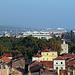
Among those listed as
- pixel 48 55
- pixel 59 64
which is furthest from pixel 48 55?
pixel 59 64

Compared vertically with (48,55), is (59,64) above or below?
above

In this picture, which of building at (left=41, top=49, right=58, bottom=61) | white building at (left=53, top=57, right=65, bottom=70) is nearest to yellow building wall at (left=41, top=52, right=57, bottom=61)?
building at (left=41, top=49, right=58, bottom=61)

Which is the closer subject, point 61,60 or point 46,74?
point 46,74

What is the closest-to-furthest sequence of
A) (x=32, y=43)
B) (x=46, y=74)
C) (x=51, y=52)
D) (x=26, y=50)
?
1. (x=46, y=74)
2. (x=51, y=52)
3. (x=26, y=50)
4. (x=32, y=43)

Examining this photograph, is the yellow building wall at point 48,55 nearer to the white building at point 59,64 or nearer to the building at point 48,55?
the building at point 48,55

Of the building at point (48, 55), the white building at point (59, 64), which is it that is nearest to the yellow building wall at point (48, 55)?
the building at point (48, 55)

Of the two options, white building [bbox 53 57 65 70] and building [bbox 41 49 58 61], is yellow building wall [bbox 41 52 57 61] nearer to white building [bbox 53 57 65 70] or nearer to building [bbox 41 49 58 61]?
building [bbox 41 49 58 61]

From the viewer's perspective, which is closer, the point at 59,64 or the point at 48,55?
the point at 59,64

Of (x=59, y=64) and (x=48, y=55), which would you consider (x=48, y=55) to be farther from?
(x=59, y=64)

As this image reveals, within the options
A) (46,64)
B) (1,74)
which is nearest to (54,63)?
(46,64)

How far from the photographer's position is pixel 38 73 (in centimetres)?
3306

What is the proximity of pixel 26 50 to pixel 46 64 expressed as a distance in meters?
27.2

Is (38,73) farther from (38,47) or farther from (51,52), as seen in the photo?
(38,47)

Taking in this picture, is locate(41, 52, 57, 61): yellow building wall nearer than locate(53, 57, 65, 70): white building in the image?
No
